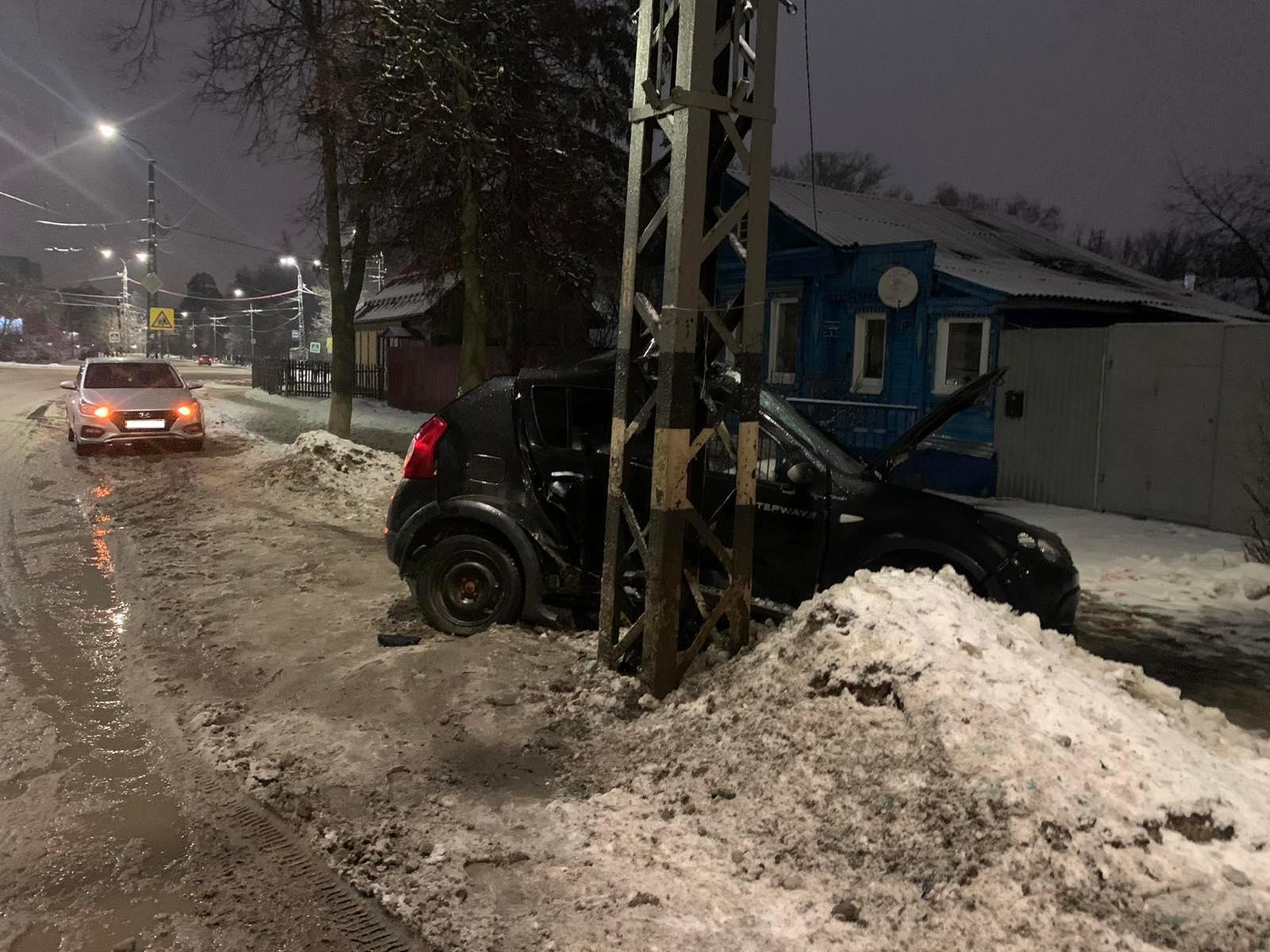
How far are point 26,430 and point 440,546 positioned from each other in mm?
16536

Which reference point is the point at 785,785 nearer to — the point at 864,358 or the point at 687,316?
the point at 687,316

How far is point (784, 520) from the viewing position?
5.41m

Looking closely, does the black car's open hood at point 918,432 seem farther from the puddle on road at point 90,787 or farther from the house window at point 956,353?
the house window at point 956,353

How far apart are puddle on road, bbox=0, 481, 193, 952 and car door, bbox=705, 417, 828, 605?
10.3ft

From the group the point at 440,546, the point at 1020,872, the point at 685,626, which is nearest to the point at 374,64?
the point at 440,546

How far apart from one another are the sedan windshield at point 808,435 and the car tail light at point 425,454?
2094 mm

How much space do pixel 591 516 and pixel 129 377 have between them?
43.8 ft

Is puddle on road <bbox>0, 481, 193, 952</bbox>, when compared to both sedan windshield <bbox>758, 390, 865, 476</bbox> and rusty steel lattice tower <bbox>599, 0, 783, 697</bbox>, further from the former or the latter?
sedan windshield <bbox>758, 390, 865, 476</bbox>

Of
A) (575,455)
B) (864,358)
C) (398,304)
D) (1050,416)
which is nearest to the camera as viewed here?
(575,455)

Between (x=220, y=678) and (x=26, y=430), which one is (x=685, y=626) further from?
(x=26, y=430)

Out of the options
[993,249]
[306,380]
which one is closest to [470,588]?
[993,249]

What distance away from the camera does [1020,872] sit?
2.92 meters

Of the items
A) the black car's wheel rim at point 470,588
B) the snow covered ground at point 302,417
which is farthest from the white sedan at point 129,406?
the black car's wheel rim at point 470,588

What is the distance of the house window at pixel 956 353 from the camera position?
1525cm
